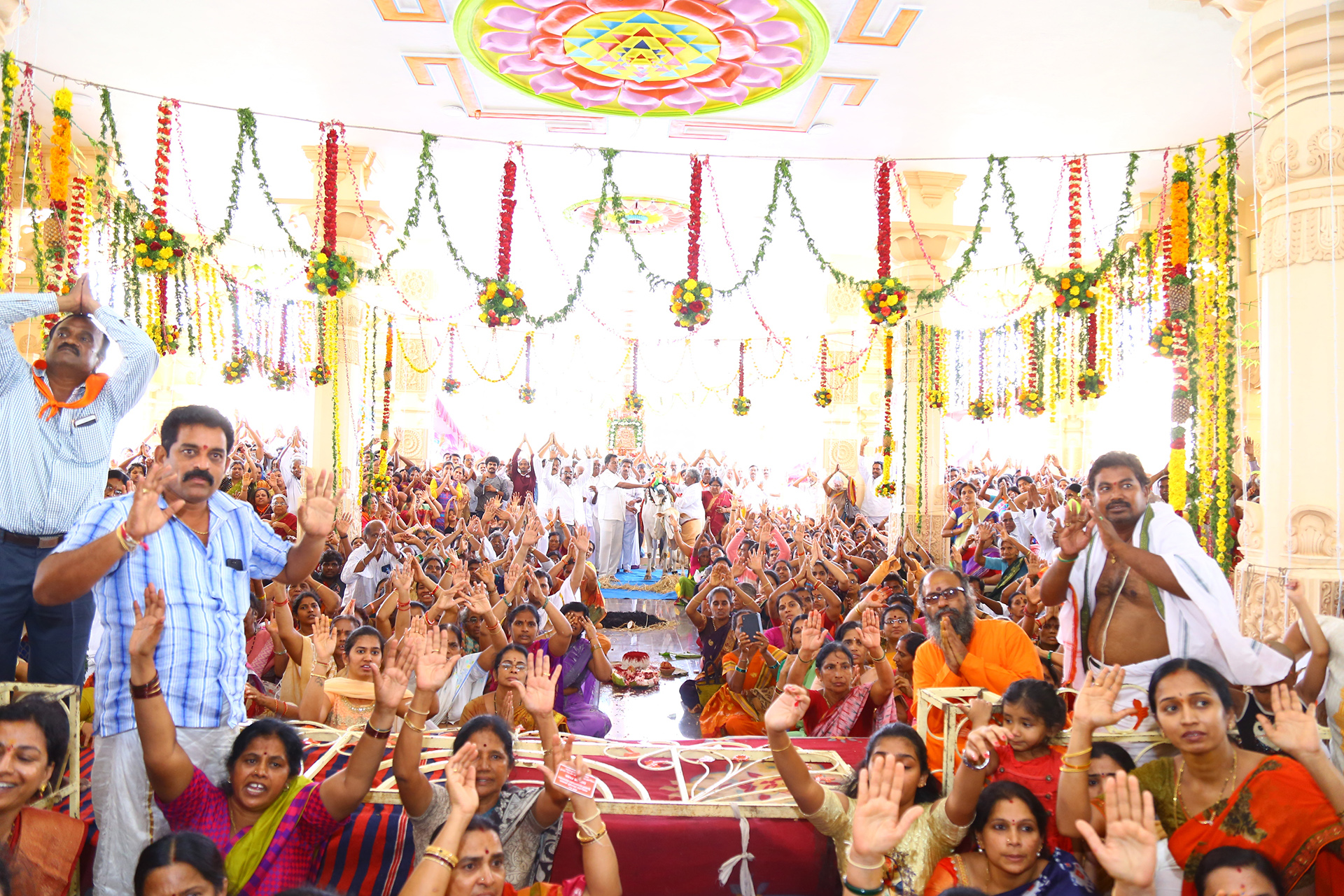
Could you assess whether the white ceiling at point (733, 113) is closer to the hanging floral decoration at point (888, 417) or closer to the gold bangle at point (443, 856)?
the hanging floral decoration at point (888, 417)

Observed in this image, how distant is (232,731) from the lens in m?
2.38

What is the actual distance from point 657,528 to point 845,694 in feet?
29.3

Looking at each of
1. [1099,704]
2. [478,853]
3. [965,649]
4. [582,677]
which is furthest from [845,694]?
[478,853]

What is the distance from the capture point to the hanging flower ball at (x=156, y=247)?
5582 mm

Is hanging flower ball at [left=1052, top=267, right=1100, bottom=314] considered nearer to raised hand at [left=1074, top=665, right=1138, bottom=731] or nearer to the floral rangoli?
the floral rangoli

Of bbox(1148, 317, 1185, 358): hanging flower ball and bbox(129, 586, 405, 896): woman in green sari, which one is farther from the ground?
→ bbox(1148, 317, 1185, 358): hanging flower ball

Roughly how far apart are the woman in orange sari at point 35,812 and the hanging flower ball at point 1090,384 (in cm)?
807

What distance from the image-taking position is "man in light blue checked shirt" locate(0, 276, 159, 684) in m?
2.66

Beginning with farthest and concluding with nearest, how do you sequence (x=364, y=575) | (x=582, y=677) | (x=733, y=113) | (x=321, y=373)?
(x=321, y=373) < (x=733, y=113) < (x=364, y=575) < (x=582, y=677)

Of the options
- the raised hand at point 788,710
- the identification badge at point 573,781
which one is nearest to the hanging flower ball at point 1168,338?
the raised hand at point 788,710

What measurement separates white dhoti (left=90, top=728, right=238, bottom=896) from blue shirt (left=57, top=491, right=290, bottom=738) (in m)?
0.04

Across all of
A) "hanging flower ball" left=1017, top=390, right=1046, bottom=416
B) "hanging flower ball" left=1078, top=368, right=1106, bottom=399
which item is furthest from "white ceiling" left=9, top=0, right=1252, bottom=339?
"hanging flower ball" left=1017, top=390, right=1046, bottom=416

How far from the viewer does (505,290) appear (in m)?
6.29

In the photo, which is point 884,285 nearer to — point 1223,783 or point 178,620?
point 1223,783
